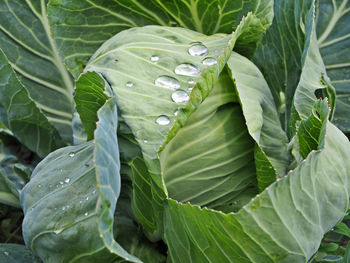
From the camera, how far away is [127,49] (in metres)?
1.23

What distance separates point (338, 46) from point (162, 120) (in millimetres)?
1113

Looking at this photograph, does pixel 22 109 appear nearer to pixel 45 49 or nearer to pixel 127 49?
pixel 45 49

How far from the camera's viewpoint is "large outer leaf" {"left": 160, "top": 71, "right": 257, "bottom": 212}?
1187 millimetres

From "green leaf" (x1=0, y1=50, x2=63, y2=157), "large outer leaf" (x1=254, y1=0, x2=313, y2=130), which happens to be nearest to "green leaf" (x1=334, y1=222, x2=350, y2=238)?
"large outer leaf" (x1=254, y1=0, x2=313, y2=130)

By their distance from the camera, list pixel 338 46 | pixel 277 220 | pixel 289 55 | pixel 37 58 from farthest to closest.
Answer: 1. pixel 338 46
2. pixel 37 58
3. pixel 289 55
4. pixel 277 220

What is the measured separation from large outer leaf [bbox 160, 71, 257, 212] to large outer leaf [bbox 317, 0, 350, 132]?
768 mm

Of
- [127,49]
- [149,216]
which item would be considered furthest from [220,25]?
[149,216]

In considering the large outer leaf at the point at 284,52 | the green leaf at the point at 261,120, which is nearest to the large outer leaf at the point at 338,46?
the large outer leaf at the point at 284,52

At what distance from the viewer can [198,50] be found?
4.02ft

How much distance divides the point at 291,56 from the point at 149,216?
2.74 feet

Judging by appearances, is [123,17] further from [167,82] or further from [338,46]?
[338,46]

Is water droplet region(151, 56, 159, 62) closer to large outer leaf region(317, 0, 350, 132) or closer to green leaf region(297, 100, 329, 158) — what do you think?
green leaf region(297, 100, 329, 158)

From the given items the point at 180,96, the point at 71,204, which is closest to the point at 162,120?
the point at 180,96

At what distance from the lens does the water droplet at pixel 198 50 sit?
1209mm
